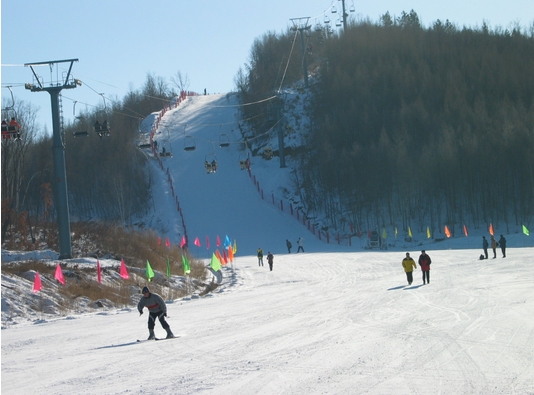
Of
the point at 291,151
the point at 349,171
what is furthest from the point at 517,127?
the point at 291,151

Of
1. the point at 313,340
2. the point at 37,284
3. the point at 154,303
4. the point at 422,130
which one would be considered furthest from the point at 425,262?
the point at 422,130

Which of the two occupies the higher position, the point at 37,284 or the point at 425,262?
the point at 37,284

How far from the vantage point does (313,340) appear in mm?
14727

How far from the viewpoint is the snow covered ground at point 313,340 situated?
10695 mm

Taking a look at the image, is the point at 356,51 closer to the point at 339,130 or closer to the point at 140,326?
the point at 339,130

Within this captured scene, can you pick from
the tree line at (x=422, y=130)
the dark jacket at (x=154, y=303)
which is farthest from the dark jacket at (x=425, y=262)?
the tree line at (x=422, y=130)

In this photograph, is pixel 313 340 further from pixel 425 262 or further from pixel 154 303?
pixel 425 262

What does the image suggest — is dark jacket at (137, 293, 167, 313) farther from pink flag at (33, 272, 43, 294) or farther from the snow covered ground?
pink flag at (33, 272, 43, 294)

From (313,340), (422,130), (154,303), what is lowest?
(313,340)

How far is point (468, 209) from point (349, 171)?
491 inches

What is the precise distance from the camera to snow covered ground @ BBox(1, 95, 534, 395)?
10.7 meters

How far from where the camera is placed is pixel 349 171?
66625mm

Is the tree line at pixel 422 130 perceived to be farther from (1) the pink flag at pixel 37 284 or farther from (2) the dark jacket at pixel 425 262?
(1) the pink flag at pixel 37 284

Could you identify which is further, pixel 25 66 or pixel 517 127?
pixel 517 127
